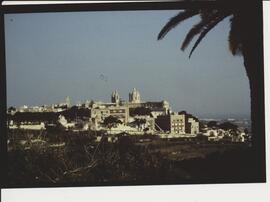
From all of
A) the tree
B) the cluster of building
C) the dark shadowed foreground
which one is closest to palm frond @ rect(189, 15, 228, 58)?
the tree

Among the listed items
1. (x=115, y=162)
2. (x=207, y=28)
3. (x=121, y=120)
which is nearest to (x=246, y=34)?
(x=207, y=28)

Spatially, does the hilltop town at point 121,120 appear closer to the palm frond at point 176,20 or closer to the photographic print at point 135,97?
the photographic print at point 135,97

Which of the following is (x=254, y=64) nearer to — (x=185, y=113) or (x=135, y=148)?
(x=185, y=113)

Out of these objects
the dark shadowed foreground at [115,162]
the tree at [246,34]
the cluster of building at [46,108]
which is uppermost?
the tree at [246,34]

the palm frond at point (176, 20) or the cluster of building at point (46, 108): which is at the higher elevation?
the palm frond at point (176, 20)

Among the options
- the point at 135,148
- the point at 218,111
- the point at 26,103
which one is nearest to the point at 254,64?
the point at 218,111

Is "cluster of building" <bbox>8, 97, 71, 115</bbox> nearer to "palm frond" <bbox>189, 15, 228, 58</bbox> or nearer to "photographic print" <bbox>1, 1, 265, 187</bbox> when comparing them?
"photographic print" <bbox>1, 1, 265, 187</bbox>

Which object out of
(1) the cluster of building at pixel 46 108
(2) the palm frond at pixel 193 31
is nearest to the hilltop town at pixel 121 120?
(1) the cluster of building at pixel 46 108
